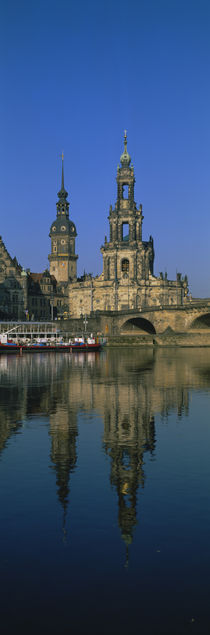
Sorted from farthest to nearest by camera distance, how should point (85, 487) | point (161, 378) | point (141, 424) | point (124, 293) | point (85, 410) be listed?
point (124, 293)
point (161, 378)
point (85, 410)
point (141, 424)
point (85, 487)

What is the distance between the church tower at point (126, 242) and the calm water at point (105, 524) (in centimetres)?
13493

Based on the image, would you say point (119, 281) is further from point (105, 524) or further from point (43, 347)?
point (105, 524)

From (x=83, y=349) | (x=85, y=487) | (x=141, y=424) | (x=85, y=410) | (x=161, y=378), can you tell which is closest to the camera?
(x=85, y=487)

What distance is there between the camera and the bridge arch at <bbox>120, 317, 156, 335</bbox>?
150125 millimetres

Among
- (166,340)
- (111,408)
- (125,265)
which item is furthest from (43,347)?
(111,408)

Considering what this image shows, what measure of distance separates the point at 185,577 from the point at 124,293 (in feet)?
491

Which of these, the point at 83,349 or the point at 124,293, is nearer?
the point at 83,349

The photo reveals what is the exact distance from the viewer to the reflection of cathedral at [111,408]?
57.7 feet

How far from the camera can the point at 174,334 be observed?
130 m

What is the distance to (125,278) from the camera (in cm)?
16138

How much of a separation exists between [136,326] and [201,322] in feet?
101

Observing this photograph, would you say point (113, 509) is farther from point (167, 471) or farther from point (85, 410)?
point (85, 410)

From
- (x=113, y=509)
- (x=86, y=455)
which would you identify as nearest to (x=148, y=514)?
(x=113, y=509)

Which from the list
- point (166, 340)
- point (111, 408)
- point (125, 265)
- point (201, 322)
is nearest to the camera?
point (111, 408)
